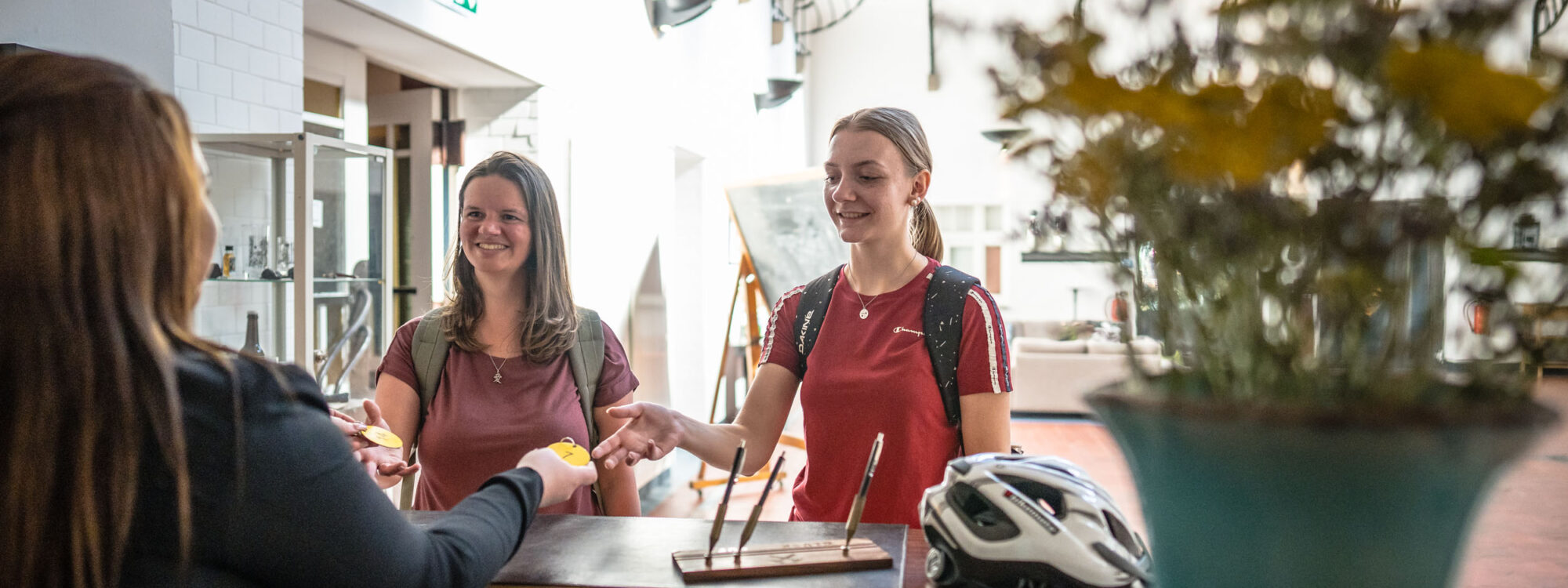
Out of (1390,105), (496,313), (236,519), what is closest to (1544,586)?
(496,313)

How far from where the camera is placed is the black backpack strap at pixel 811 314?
1968 millimetres

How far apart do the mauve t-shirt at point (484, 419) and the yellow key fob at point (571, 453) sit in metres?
0.61

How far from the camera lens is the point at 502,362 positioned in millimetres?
2111

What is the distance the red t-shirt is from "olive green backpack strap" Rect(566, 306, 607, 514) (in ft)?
1.73

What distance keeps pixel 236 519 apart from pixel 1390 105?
0.91 m

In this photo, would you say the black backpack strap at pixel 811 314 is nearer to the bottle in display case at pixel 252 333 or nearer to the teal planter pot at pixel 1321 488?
the teal planter pot at pixel 1321 488

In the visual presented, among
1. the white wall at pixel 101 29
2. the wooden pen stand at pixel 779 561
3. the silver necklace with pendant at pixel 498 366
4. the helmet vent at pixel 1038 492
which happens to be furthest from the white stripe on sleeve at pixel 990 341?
the white wall at pixel 101 29

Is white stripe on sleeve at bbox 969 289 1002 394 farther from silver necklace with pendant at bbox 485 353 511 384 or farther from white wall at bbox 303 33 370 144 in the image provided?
white wall at bbox 303 33 370 144

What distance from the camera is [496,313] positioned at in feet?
7.22

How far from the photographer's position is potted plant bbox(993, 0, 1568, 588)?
554mm

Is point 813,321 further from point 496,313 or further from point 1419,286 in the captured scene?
point 1419,286

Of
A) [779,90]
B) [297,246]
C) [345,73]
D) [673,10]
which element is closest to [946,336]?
[297,246]

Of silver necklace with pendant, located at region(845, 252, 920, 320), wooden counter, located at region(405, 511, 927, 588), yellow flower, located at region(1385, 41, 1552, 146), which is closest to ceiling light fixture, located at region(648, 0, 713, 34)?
silver necklace with pendant, located at region(845, 252, 920, 320)

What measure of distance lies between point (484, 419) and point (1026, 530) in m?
1.31
